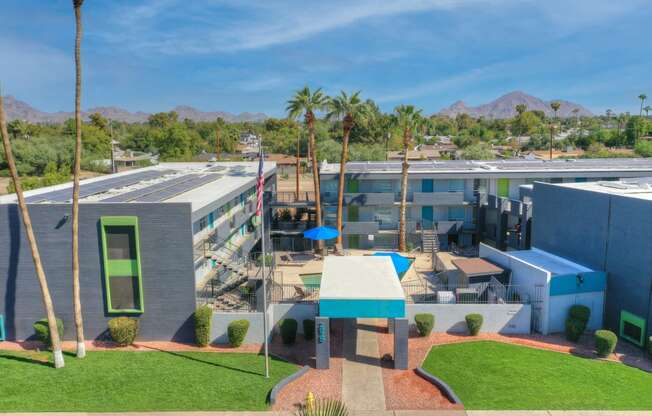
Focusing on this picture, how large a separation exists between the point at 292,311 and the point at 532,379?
1138 cm

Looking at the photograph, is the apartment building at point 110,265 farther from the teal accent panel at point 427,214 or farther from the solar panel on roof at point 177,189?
the teal accent panel at point 427,214

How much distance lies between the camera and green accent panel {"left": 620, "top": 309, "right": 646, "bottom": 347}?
22422 mm

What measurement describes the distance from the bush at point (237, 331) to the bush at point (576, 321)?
50.7 feet

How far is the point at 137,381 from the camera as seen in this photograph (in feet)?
64.5

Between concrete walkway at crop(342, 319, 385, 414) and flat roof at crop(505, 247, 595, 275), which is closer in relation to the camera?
concrete walkway at crop(342, 319, 385, 414)

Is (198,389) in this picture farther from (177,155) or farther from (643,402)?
(177,155)

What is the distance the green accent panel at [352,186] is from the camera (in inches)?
1613

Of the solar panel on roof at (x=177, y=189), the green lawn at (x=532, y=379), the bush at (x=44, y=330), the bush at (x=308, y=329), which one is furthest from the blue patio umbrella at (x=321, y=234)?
the bush at (x=44, y=330)

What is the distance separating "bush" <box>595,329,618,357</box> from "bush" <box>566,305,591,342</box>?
55.1 inches

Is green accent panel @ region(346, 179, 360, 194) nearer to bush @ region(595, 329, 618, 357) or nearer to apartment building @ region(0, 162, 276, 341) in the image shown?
apartment building @ region(0, 162, 276, 341)

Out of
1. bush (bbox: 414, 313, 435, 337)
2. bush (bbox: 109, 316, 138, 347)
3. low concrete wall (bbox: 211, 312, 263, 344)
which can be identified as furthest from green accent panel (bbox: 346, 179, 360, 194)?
bush (bbox: 109, 316, 138, 347)

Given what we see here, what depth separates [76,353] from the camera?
22266 millimetres

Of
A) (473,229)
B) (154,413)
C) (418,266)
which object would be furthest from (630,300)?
(154,413)

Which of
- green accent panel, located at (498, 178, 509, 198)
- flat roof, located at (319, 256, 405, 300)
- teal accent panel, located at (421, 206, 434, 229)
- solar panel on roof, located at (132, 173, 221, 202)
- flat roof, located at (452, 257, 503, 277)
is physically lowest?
flat roof, located at (452, 257, 503, 277)
